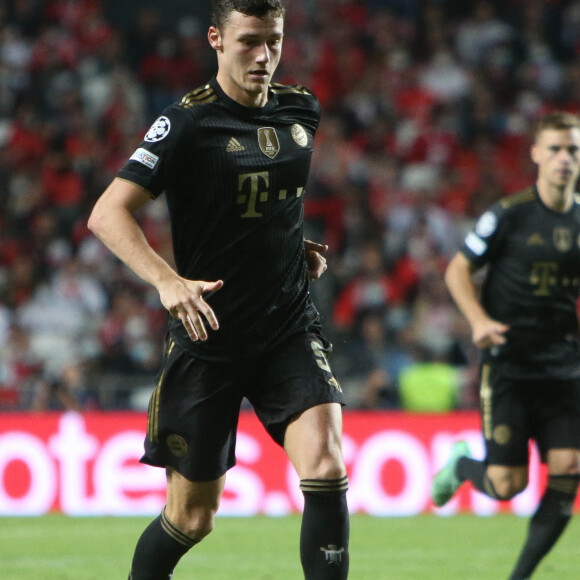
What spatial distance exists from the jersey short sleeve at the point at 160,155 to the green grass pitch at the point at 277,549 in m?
3.14

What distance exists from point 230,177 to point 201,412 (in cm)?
84

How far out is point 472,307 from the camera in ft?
19.9

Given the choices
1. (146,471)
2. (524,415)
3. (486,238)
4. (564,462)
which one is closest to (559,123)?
(486,238)

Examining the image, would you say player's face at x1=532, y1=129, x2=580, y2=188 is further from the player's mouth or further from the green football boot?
the player's mouth

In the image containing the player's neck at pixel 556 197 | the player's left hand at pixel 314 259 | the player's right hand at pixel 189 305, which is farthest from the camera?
the player's neck at pixel 556 197

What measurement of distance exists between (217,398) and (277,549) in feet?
12.3

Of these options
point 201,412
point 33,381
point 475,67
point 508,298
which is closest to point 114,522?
point 33,381

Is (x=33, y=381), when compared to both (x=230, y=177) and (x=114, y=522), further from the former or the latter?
(x=230, y=177)

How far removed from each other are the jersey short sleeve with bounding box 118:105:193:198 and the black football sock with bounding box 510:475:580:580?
2861 millimetres

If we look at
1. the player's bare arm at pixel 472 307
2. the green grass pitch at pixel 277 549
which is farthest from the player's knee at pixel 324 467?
the green grass pitch at pixel 277 549

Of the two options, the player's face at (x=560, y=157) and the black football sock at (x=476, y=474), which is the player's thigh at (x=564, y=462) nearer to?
the black football sock at (x=476, y=474)

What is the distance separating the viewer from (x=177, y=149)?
3.90 metres

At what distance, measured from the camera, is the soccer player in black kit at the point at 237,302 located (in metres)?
3.90

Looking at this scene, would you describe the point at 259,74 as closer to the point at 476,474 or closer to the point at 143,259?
the point at 143,259
